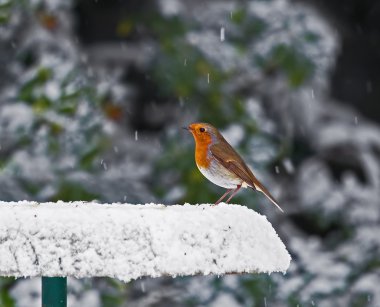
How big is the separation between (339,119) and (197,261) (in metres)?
4.69

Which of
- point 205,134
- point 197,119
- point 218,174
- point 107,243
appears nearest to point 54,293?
point 107,243

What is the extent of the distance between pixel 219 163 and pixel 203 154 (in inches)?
2.8

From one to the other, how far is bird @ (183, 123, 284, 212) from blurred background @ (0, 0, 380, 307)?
1.42 m

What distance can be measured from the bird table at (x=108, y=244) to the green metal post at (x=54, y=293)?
1.01ft

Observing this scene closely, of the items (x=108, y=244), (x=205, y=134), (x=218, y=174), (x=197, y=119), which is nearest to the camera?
(x=108, y=244)

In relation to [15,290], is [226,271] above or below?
above

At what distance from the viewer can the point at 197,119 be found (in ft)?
16.7

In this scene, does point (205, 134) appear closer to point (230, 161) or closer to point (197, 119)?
point (230, 161)

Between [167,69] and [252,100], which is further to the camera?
[252,100]

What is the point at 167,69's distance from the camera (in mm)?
5094

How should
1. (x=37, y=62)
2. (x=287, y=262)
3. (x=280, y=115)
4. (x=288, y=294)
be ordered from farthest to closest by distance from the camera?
(x=280, y=115) < (x=37, y=62) < (x=288, y=294) < (x=287, y=262)

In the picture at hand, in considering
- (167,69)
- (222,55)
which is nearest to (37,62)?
(167,69)

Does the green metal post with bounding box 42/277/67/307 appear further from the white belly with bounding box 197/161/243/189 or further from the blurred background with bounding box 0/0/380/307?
the blurred background with bounding box 0/0/380/307

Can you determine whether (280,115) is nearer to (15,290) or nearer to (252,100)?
(252,100)
